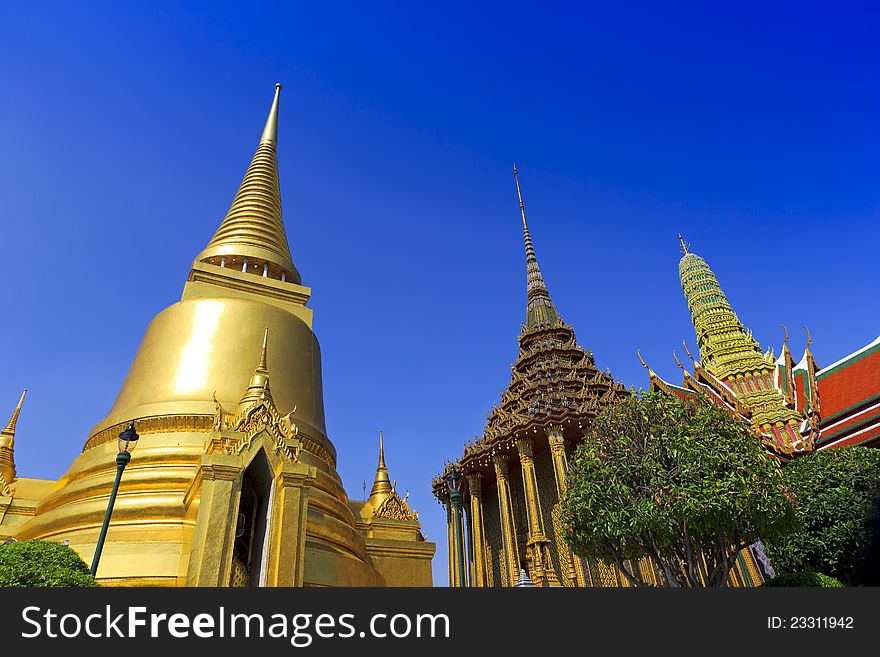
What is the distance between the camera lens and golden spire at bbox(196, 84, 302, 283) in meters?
20.8

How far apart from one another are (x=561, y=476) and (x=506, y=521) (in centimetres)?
308

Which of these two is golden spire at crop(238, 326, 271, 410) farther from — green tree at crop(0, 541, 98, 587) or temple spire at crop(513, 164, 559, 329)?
temple spire at crop(513, 164, 559, 329)

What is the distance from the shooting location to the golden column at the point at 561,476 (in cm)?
1980

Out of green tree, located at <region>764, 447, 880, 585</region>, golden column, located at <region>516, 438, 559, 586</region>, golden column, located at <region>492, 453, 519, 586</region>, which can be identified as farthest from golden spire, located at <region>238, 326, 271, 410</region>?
golden column, located at <region>492, 453, 519, 586</region>

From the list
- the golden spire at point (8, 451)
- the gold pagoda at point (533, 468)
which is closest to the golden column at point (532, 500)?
the gold pagoda at point (533, 468)

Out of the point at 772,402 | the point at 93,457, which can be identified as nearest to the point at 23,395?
the point at 93,457

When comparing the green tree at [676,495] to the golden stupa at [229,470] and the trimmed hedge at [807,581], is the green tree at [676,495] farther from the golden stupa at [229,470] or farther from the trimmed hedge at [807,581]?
the golden stupa at [229,470]

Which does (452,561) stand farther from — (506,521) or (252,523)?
(252,523)

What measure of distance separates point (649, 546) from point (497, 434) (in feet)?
44.8

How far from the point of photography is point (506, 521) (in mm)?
23453

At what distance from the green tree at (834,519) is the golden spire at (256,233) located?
1711cm

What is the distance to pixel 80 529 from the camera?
1236cm
